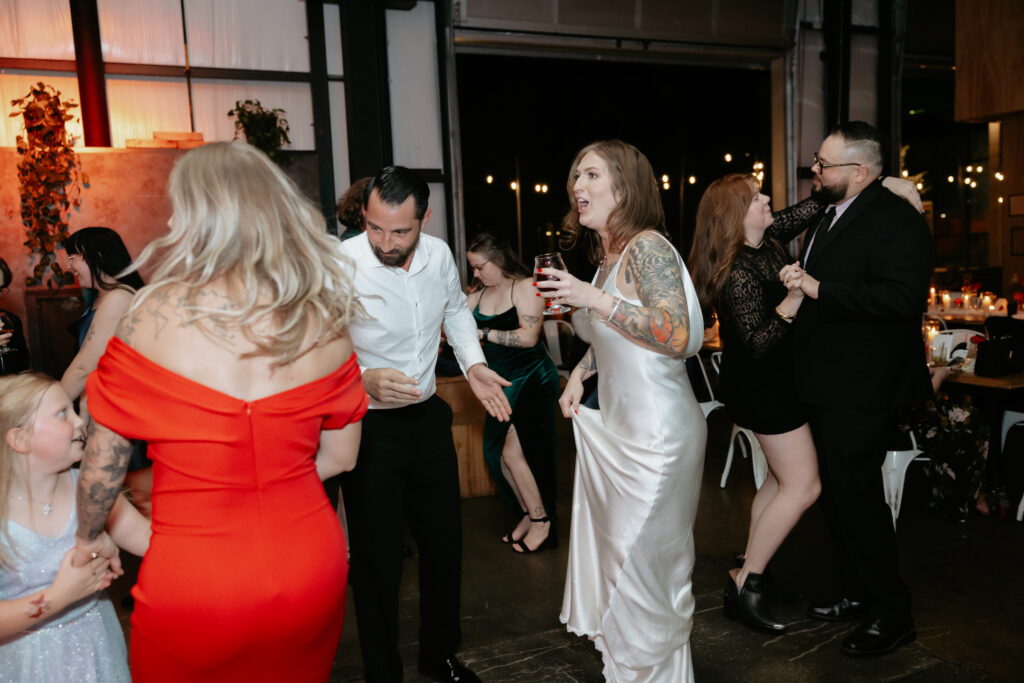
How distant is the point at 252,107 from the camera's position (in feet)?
21.5

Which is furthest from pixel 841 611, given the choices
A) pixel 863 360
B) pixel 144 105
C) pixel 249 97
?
pixel 144 105

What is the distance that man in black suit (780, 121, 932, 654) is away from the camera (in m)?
2.67

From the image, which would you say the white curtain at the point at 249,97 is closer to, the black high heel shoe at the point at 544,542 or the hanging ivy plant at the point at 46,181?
the hanging ivy plant at the point at 46,181

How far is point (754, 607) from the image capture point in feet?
9.62

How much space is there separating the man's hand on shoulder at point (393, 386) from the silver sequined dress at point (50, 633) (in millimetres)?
809

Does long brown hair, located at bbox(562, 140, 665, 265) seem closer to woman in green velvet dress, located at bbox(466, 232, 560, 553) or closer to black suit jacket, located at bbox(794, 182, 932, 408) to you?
black suit jacket, located at bbox(794, 182, 932, 408)

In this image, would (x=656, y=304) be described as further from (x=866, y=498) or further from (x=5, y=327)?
(x=5, y=327)

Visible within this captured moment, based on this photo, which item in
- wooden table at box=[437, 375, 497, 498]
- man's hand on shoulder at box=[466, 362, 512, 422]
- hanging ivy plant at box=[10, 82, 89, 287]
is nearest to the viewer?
man's hand on shoulder at box=[466, 362, 512, 422]

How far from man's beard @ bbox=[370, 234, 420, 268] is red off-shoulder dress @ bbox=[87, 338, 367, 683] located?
938 millimetres

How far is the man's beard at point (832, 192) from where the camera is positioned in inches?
109

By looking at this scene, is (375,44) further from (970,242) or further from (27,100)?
(970,242)

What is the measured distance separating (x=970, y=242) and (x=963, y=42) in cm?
929

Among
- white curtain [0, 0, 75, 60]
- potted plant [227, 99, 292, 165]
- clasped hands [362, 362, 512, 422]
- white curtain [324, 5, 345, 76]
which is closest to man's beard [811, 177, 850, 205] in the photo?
clasped hands [362, 362, 512, 422]

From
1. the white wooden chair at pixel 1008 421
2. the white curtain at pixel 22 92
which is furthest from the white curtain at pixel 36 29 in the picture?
the white wooden chair at pixel 1008 421
